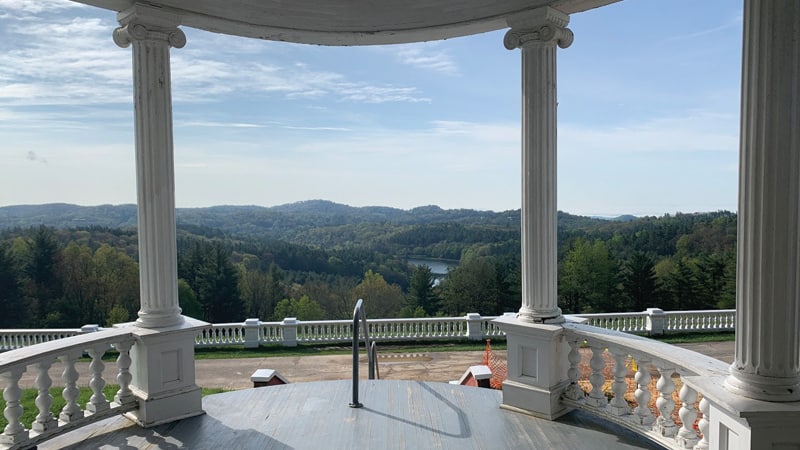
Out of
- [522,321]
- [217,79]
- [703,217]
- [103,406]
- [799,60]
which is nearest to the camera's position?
[799,60]

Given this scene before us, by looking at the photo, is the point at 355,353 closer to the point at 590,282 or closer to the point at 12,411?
the point at 12,411

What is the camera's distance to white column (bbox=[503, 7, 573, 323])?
5.10 m

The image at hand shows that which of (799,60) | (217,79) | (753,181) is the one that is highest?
(217,79)

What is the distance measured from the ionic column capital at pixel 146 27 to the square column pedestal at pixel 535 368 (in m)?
4.11

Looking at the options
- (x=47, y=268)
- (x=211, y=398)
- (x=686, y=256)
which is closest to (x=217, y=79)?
(x=47, y=268)

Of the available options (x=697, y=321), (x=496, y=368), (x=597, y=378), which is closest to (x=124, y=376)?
(x=597, y=378)

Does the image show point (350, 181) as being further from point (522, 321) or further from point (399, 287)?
point (522, 321)

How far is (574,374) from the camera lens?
512cm

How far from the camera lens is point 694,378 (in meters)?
3.53

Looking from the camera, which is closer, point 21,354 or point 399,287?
point 21,354

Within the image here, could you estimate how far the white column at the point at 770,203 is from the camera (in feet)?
9.77

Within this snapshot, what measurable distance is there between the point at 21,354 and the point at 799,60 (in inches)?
223

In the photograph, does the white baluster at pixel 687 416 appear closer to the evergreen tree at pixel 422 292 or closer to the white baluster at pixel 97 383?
the white baluster at pixel 97 383

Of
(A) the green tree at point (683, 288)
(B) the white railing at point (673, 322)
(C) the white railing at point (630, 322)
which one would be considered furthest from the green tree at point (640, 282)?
(C) the white railing at point (630, 322)
